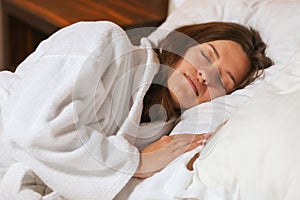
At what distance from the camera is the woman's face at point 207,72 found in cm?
125

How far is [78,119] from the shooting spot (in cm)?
111

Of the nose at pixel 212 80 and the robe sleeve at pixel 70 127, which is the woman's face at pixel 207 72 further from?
the robe sleeve at pixel 70 127

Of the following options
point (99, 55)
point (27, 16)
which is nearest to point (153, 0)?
point (27, 16)

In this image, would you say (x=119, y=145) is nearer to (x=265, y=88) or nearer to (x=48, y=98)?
(x=48, y=98)

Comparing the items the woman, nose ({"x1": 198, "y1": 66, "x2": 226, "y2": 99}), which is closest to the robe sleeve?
the woman

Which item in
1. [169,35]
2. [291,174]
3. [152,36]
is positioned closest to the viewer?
[291,174]

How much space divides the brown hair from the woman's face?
0.9 inches

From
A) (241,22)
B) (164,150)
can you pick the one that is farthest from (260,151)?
(241,22)

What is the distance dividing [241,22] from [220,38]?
18cm

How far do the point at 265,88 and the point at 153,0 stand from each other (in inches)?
42.8

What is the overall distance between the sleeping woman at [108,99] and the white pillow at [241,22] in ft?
0.12

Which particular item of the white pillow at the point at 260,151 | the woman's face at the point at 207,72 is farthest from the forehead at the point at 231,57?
the white pillow at the point at 260,151

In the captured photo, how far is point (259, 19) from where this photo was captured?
149cm

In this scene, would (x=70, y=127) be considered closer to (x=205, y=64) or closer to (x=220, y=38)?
(x=205, y=64)
